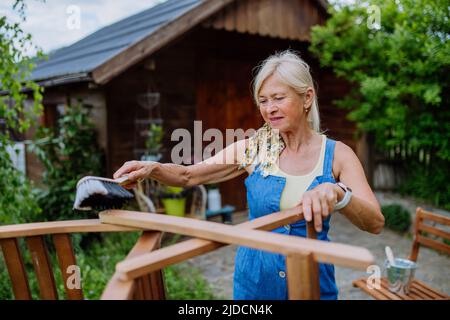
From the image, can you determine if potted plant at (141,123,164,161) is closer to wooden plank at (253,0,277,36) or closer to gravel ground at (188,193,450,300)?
gravel ground at (188,193,450,300)

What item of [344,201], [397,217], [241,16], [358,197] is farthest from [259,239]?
[397,217]

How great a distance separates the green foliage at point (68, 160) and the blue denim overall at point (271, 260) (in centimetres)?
370

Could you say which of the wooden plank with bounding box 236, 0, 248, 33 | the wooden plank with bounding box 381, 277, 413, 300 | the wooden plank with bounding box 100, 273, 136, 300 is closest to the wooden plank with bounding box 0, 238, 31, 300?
the wooden plank with bounding box 100, 273, 136, 300

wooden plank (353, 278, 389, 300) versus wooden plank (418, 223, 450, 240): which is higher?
wooden plank (418, 223, 450, 240)

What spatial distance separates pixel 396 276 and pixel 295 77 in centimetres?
199

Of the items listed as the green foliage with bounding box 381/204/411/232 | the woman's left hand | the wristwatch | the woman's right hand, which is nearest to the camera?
the woman's left hand

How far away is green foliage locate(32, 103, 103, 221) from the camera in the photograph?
4.98 m

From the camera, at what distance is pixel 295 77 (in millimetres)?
1681

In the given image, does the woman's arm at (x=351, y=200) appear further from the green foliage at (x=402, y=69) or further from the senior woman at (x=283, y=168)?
the green foliage at (x=402, y=69)

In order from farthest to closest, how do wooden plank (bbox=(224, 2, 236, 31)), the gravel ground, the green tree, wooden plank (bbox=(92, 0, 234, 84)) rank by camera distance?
1. wooden plank (bbox=(224, 2, 236, 31))
2. wooden plank (bbox=(92, 0, 234, 84))
3. the gravel ground
4. the green tree

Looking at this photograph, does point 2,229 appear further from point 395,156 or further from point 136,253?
point 395,156

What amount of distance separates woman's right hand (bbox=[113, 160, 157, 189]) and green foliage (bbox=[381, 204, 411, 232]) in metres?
5.38

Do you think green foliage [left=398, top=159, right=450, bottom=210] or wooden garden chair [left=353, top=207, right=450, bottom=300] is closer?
wooden garden chair [left=353, top=207, right=450, bottom=300]

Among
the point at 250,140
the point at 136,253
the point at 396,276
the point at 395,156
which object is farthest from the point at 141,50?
the point at 395,156
